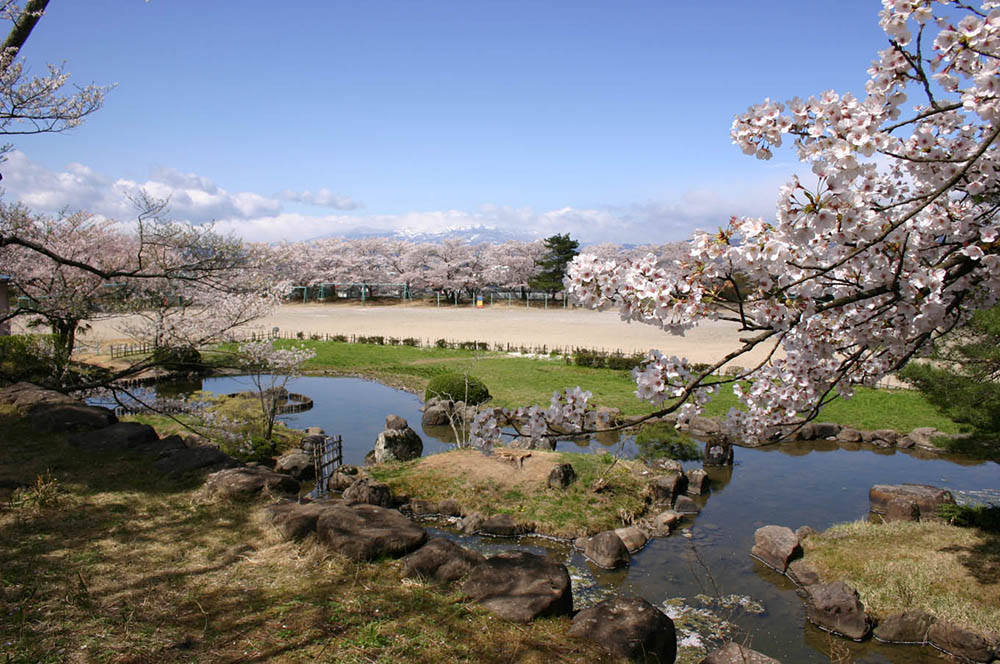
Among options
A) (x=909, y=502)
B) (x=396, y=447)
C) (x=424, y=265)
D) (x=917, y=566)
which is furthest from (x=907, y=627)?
(x=424, y=265)

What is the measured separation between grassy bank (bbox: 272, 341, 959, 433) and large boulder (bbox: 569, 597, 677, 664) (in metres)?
12.1

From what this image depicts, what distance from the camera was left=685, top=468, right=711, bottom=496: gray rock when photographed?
40.0 ft

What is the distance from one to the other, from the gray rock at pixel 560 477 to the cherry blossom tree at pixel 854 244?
7.31 m

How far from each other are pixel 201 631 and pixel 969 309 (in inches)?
237

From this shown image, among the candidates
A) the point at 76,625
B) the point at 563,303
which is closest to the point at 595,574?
the point at 76,625

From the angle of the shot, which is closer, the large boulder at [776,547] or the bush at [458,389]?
the large boulder at [776,547]

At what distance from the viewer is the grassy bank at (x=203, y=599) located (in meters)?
4.33

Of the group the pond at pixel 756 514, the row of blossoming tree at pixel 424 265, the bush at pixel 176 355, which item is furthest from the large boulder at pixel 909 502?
Result: the row of blossoming tree at pixel 424 265

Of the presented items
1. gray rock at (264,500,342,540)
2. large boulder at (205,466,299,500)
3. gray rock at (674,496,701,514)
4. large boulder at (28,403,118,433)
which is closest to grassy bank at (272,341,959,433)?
gray rock at (674,496,701,514)

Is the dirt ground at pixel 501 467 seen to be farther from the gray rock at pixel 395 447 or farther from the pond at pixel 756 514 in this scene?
the pond at pixel 756 514

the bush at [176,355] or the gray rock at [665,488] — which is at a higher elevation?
the bush at [176,355]

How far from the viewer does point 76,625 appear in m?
4.47

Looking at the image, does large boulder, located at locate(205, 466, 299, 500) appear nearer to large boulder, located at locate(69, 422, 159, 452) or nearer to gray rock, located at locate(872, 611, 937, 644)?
Answer: large boulder, located at locate(69, 422, 159, 452)

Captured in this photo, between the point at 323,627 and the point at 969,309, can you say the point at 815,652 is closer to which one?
the point at 969,309
